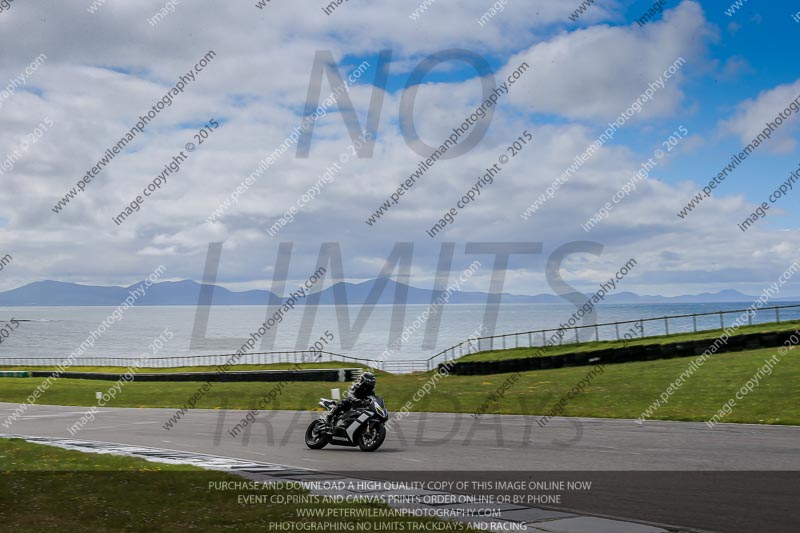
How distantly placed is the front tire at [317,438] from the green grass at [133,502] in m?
4.25

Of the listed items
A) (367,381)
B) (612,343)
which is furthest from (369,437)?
(612,343)

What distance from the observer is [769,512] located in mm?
9266

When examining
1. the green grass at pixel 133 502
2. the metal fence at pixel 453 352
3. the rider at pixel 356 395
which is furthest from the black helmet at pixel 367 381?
the metal fence at pixel 453 352

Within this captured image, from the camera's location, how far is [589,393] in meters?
27.9

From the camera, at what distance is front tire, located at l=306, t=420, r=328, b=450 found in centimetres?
1825

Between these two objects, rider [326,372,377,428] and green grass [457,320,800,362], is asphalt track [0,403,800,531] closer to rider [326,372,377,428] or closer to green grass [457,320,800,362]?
rider [326,372,377,428]

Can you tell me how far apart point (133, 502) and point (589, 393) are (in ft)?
67.1

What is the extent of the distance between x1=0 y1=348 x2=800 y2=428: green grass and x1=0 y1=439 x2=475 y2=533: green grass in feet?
45.4

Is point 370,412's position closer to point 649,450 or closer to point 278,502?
point 649,450

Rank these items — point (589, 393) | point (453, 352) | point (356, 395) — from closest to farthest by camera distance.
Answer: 1. point (356, 395)
2. point (589, 393)
3. point (453, 352)

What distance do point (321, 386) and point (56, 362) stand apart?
192 feet

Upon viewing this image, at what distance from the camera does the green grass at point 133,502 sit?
8.99 metres

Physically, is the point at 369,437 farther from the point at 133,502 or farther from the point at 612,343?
the point at 612,343

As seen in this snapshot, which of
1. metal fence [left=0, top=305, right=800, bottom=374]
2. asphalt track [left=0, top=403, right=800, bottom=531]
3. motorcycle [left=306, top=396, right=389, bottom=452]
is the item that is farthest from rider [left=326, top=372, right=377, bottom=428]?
metal fence [left=0, top=305, right=800, bottom=374]
